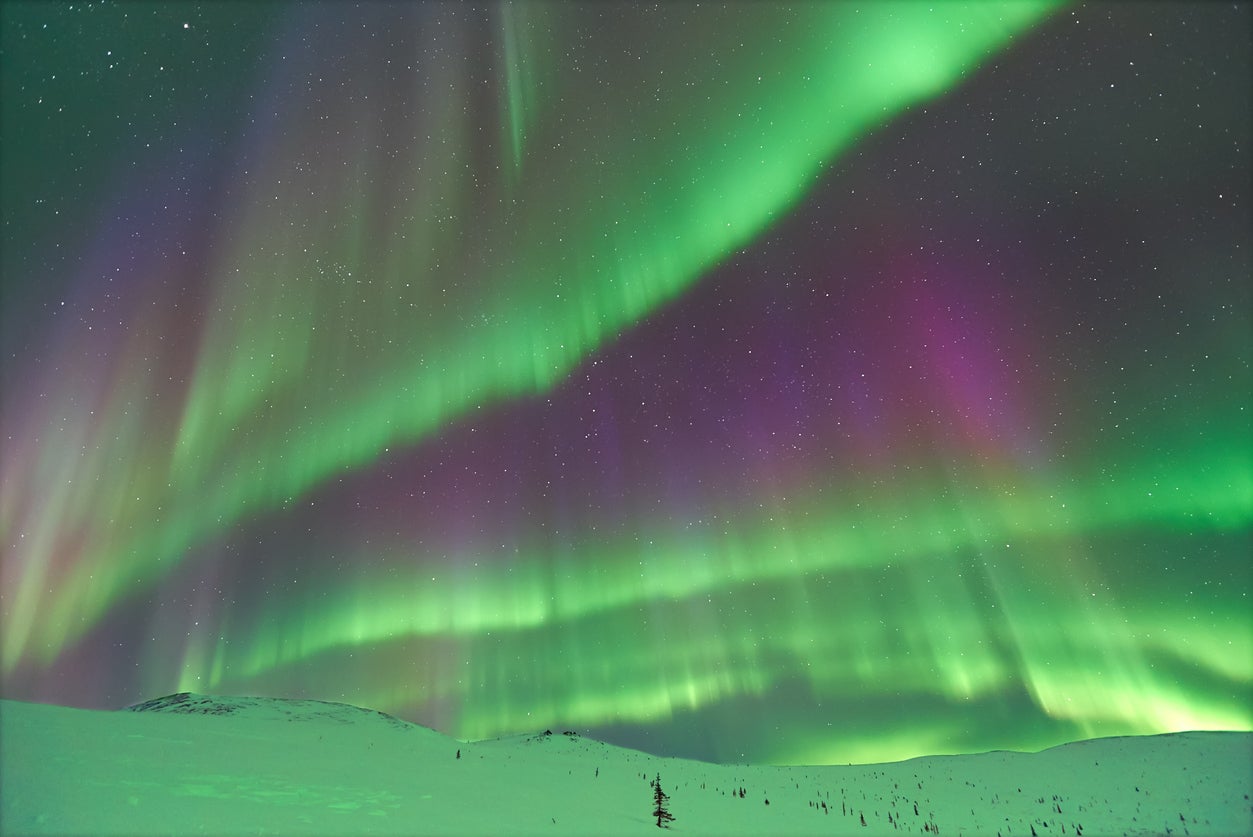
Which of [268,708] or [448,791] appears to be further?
[268,708]

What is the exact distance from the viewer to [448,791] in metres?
12.3

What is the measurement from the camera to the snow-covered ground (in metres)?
8.11

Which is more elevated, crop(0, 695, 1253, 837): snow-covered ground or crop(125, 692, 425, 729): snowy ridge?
crop(125, 692, 425, 729): snowy ridge

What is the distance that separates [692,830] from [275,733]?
12.8m

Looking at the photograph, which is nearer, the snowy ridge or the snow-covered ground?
the snow-covered ground

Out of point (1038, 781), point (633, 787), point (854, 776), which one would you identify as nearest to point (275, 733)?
point (633, 787)

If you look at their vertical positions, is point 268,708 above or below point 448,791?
above

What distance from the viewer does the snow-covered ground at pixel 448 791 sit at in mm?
8109

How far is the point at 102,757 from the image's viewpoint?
9.66 metres

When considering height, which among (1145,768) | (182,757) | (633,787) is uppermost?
(182,757)

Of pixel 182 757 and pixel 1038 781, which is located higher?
pixel 182 757

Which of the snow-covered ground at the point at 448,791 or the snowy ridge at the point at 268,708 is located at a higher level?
the snowy ridge at the point at 268,708

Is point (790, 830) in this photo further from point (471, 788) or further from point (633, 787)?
point (471, 788)

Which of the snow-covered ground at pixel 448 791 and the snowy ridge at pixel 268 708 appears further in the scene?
the snowy ridge at pixel 268 708
